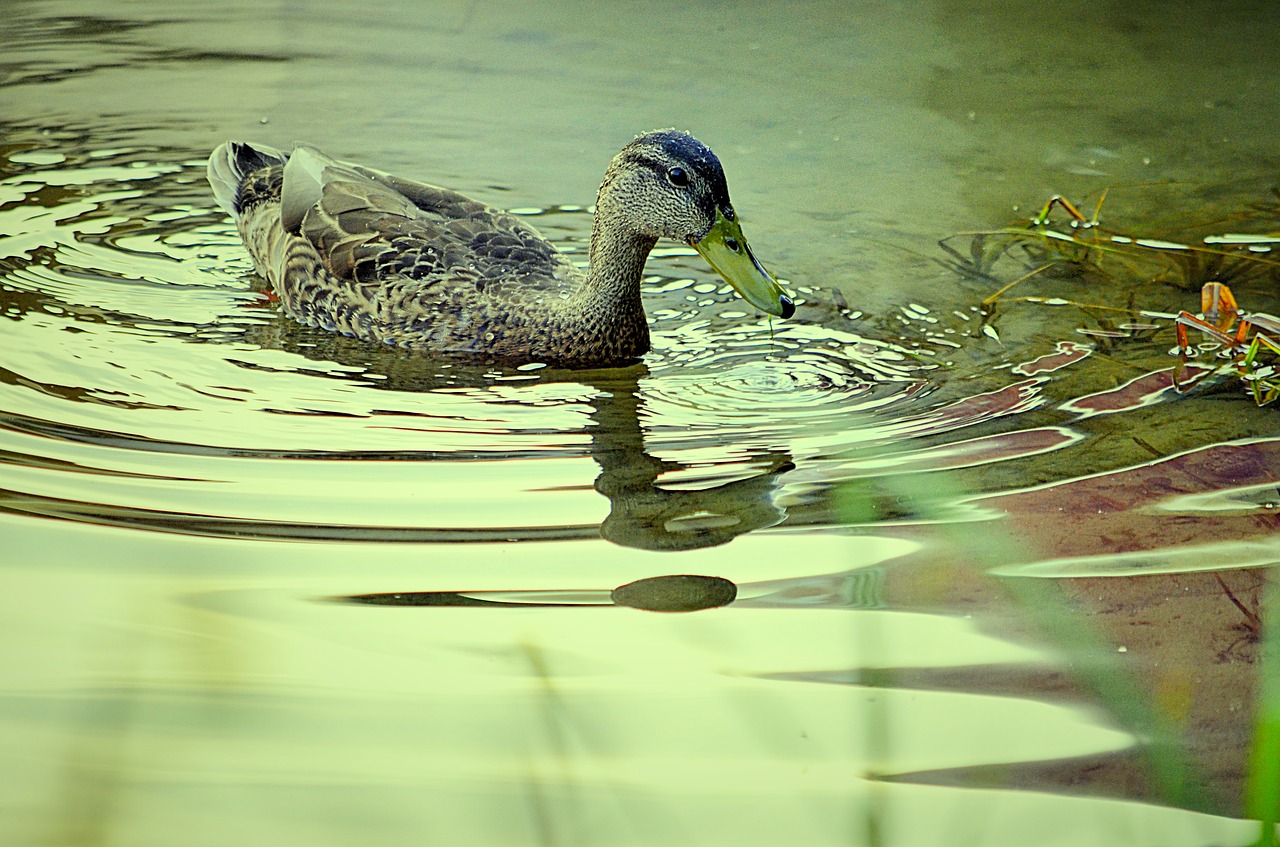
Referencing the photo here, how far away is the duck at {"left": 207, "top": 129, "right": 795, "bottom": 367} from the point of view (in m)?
4.68

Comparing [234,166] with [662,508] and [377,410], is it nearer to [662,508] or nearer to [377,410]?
[377,410]

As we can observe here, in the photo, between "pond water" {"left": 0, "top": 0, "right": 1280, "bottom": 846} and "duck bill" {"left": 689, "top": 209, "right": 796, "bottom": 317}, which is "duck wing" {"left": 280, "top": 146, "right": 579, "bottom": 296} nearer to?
"pond water" {"left": 0, "top": 0, "right": 1280, "bottom": 846}

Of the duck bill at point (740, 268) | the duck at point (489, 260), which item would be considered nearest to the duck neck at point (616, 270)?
the duck at point (489, 260)

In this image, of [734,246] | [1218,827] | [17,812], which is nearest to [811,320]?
[734,246]

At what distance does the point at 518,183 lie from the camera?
6273 mm

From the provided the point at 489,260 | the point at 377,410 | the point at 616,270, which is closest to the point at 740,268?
the point at 616,270

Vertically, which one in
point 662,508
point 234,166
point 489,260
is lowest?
point 662,508

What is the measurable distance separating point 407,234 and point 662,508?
204 cm

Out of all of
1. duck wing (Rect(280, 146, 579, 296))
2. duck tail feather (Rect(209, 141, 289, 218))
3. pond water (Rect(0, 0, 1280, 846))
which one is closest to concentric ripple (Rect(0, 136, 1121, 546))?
pond water (Rect(0, 0, 1280, 846))

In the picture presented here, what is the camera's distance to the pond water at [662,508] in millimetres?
2395

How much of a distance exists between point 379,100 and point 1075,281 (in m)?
3.53

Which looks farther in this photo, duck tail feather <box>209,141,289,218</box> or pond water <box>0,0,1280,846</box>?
duck tail feather <box>209,141,289,218</box>

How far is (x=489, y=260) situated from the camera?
509cm

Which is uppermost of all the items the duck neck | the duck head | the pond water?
the duck head
